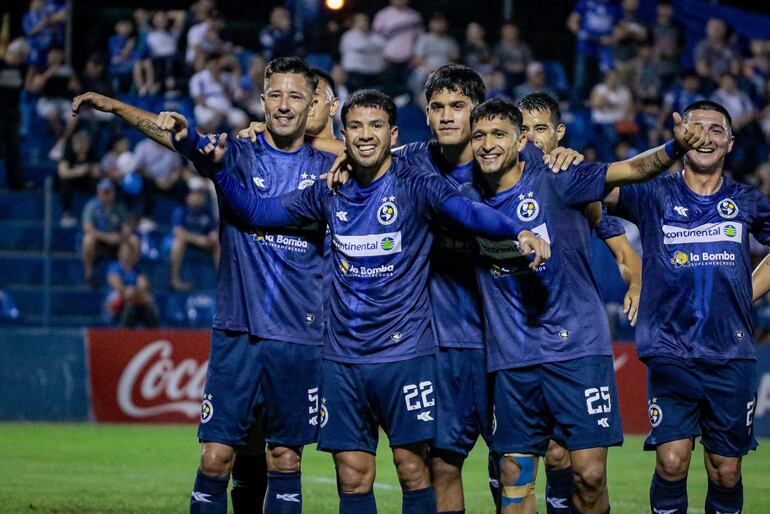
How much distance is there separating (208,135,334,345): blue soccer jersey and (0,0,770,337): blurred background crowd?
944 cm

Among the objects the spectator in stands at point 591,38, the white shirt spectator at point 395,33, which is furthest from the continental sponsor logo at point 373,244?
the spectator in stands at point 591,38

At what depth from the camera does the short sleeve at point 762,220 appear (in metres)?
7.31

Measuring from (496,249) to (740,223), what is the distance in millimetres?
1695

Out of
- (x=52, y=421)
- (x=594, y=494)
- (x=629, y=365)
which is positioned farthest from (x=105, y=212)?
(x=594, y=494)

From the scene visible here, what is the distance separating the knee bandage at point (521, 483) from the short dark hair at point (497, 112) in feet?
5.75

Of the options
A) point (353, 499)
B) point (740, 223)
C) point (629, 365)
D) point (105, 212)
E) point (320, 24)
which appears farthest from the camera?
point (320, 24)

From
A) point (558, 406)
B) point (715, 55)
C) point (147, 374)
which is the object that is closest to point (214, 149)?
point (558, 406)

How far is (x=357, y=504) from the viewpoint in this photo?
20.8 ft

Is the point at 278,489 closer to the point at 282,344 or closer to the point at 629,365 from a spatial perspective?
the point at 282,344

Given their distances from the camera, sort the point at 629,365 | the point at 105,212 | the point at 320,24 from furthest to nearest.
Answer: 1. the point at 320,24
2. the point at 105,212
3. the point at 629,365

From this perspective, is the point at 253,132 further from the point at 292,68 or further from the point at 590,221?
the point at 590,221

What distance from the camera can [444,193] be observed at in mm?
6379

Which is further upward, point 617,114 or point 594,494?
point 617,114

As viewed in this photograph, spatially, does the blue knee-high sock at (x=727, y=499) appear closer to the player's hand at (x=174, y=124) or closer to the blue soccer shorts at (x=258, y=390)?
the blue soccer shorts at (x=258, y=390)
